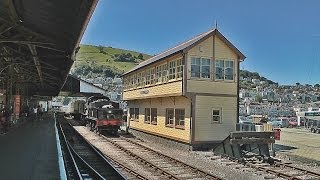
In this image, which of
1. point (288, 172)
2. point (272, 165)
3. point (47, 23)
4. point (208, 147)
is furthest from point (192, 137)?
point (47, 23)

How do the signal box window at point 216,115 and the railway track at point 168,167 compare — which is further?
the signal box window at point 216,115

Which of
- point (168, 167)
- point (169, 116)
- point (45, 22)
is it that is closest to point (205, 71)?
point (169, 116)

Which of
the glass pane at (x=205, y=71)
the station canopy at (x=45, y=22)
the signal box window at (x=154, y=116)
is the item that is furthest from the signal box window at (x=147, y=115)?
the station canopy at (x=45, y=22)

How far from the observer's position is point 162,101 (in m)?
26.7

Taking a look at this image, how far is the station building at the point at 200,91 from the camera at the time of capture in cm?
2220

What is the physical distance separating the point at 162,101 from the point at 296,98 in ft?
499

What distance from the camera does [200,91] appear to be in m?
22.5

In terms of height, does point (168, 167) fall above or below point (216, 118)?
below

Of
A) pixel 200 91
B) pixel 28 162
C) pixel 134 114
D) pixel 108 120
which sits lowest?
pixel 28 162

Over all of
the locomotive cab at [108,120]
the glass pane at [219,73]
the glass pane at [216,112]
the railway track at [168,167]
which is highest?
the glass pane at [219,73]

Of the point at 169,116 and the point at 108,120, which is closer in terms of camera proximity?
the point at 169,116

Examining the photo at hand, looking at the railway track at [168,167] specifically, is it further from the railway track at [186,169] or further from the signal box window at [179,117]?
the signal box window at [179,117]

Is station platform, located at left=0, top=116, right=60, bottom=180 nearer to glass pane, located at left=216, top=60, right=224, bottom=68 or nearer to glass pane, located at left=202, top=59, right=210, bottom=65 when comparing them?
glass pane, located at left=202, top=59, right=210, bottom=65

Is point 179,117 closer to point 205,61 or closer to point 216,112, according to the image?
point 216,112
